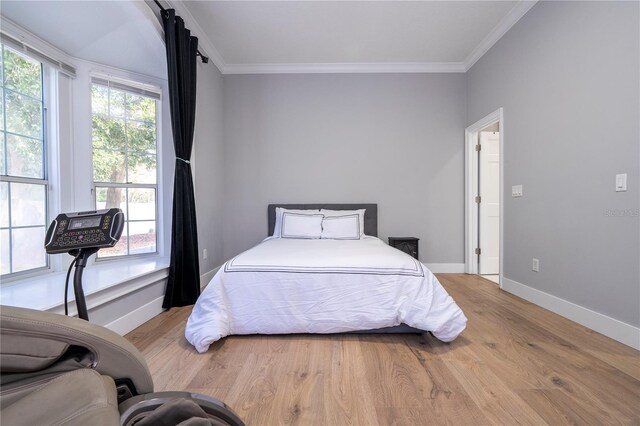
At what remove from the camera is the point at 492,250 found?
12.2 feet

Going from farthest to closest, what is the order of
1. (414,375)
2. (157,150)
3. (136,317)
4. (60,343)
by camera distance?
1. (157,150)
2. (136,317)
3. (414,375)
4. (60,343)

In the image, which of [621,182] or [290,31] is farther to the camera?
[290,31]

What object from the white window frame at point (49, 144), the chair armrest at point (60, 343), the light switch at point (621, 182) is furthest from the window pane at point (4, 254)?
the light switch at point (621, 182)

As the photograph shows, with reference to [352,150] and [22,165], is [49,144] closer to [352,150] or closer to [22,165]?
[22,165]

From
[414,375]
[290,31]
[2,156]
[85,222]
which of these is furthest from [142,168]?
[414,375]

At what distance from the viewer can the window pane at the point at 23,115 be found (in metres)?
1.99

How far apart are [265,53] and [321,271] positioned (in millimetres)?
2980

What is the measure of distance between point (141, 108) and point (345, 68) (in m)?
2.56

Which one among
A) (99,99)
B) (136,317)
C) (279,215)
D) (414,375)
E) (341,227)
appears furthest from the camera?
(279,215)

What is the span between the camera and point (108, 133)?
8.46 ft

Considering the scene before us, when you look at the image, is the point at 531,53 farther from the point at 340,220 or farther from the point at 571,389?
the point at 571,389

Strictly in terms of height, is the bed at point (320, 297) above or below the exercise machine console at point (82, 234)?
below

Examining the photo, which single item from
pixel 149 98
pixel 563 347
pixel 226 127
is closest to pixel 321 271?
pixel 563 347

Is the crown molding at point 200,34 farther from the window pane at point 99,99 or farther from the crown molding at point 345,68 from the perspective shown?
the window pane at point 99,99
